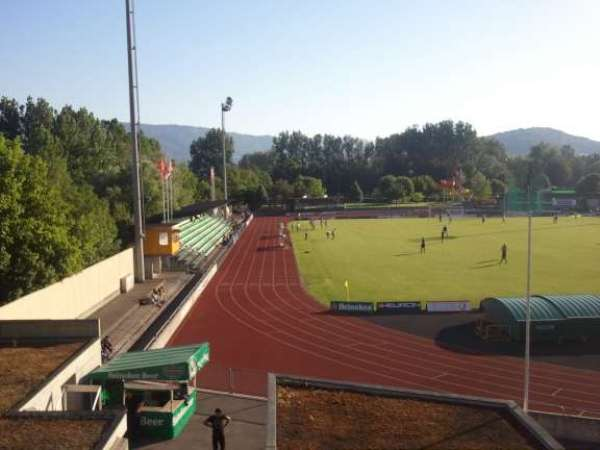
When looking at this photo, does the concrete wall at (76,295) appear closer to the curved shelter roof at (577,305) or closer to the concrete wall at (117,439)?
the concrete wall at (117,439)

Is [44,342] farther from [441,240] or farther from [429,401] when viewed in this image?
[441,240]

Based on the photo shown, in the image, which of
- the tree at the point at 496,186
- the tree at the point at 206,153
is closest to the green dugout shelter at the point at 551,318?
the tree at the point at 496,186

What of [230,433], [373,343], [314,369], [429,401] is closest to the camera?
[429,401]

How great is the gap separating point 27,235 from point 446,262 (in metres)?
30.4

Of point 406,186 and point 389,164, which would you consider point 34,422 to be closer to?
point 406,186

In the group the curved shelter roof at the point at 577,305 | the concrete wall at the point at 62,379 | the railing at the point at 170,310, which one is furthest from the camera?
the curved shelter roof at the point at 577,305

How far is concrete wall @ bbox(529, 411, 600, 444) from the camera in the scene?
1550 cm

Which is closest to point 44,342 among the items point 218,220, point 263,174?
point 218,220

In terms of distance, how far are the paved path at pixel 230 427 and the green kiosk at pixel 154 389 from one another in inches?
12.2

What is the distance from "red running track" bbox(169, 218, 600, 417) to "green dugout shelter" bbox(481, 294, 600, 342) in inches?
89.1

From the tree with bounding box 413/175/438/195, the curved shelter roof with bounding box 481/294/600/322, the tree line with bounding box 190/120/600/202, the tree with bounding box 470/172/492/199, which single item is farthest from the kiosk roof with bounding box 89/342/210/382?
the tree with bounding box 413/175/438/195

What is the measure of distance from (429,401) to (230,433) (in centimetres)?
508

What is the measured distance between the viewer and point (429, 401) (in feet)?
45.4

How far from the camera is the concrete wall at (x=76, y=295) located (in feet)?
74.6
